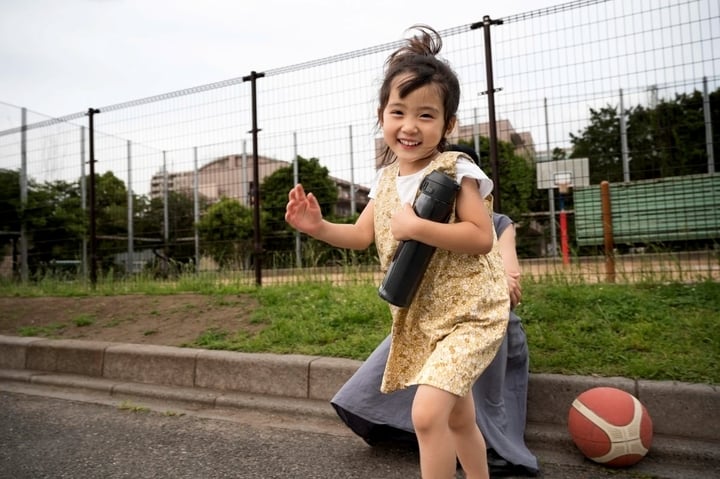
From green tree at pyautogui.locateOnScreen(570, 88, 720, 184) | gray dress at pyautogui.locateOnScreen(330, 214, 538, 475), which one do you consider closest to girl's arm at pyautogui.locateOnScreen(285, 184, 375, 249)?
gray dress at pyautogui.locateOnScreen(330, 214, 538, 475)

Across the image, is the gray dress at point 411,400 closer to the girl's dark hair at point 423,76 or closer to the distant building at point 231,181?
the girl's dark hair at point 423,76

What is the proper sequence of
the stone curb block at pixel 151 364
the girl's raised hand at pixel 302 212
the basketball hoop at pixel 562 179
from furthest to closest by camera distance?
the basketball hoop at pixel 562 179, the stone curb block at pixel 151 364, the girl's raised hand at pixel 302 212

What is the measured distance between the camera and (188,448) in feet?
9.13

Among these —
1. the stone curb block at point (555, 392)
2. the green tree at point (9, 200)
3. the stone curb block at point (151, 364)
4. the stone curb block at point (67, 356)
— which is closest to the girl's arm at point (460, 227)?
the stone curb block at point (555, 392)

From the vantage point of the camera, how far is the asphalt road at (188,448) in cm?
242

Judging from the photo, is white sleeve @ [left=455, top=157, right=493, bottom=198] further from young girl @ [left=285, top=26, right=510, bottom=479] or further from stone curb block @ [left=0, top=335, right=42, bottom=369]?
stone curb block @ [left=0, top=335, right=42, bottom=369]

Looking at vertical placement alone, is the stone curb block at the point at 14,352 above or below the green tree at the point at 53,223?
below

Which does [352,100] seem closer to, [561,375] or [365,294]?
[365,294]

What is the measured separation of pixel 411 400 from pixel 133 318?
3.64m

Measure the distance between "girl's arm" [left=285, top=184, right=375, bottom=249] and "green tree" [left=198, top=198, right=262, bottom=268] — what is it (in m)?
4.94

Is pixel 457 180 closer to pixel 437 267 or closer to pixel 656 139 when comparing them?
pixel 437 267

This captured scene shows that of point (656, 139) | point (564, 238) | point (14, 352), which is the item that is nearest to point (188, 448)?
point (14, 352)

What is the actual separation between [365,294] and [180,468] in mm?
2650

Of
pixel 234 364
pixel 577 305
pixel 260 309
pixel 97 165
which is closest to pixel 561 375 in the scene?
pixel 577 305
